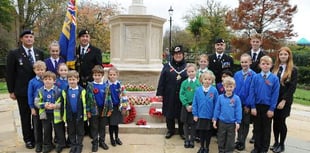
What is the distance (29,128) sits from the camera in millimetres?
4656

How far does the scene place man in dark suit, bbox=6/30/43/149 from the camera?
14.8ft

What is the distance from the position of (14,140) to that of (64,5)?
888 inches

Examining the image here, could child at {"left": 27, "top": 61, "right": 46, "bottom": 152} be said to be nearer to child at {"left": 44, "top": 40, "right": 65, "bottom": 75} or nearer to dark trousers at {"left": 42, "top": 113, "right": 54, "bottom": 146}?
dark trousers at {"left": 42, "top": 113, "right": 54, "bottom": 146}

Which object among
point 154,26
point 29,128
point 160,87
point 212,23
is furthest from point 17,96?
point 212,23

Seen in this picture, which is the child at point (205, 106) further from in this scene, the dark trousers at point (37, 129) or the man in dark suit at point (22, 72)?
the man in dark suit at point (22, 72)

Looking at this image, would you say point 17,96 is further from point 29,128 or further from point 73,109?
point 73,109

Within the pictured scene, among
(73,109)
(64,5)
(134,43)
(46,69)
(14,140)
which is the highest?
(64,5)

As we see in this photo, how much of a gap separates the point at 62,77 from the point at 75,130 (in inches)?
34.0

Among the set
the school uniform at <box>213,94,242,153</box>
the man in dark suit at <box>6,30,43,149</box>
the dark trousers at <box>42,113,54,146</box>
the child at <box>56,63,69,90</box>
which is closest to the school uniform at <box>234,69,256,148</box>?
the school uniform at <box>213,94,242,153</box>

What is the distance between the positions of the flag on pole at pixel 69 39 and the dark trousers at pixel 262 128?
3.21 metres

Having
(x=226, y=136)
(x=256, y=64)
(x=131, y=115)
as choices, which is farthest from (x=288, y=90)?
(x=131, y=115)

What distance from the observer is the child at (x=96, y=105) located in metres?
4.42

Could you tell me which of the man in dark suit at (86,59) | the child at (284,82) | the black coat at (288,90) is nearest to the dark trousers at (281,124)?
the child at (284,82)

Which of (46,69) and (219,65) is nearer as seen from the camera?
(46,69)
